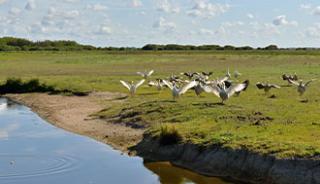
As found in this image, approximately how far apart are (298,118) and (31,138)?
11830 millimetres

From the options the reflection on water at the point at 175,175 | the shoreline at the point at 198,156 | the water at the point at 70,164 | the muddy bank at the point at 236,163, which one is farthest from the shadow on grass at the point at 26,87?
the reflection on water at the point at 175,175

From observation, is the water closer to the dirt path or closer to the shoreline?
the shoreline

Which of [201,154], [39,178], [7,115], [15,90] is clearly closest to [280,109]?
[201,154]

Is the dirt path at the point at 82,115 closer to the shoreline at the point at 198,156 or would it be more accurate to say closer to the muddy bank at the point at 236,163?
the shoreline at the point at 198,156

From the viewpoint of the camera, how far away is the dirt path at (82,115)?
26186 millimetres

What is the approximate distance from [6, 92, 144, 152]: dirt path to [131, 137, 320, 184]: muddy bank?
232 cm

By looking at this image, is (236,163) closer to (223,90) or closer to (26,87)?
(223,90)

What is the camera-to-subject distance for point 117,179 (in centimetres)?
1911

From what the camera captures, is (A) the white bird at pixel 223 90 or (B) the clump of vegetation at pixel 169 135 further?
(A) the white bird at pixel 223 90

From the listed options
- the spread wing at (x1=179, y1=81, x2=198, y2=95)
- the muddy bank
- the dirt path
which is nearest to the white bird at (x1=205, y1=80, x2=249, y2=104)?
the spread wing at (x1=179, y1=81, x2=198, y2=95)

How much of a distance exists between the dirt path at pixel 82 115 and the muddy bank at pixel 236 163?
2.32 meters

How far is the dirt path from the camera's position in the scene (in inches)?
1031

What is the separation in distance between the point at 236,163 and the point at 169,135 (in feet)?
12.9

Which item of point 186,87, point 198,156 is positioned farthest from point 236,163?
point 186,87
